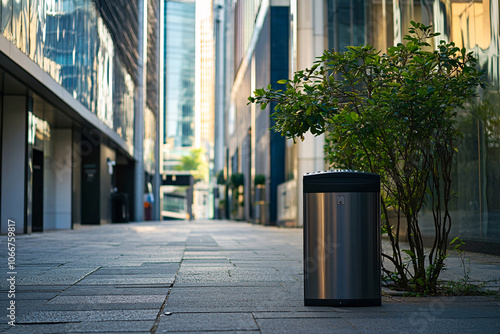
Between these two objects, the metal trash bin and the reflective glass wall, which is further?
the reflective glass wall

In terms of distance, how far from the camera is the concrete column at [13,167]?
690 inches

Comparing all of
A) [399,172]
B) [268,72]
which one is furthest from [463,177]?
[268,72]

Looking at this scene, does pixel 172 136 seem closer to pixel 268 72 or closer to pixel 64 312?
pixel 268 72

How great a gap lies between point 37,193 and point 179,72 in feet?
363

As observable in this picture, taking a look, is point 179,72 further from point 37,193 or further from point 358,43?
point 358,43

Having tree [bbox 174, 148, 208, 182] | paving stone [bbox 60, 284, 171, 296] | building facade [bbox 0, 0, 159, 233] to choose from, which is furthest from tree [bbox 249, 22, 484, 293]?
tree [bbox 174, 148, 208, 182]

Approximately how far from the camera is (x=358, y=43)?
20.7 meters

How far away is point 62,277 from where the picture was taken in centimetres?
705

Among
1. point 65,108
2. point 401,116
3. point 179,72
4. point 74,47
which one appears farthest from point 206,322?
point 179,72

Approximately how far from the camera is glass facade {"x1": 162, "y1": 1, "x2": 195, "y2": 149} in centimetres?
12150

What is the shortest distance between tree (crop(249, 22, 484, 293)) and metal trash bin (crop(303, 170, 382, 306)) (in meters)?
0.82

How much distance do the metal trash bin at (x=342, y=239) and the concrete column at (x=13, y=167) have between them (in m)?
14.2

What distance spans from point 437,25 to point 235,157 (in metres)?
48.6

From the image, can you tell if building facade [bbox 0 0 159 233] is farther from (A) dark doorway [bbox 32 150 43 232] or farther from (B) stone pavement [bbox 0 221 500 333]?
(B) stone pavement [bbox 0 221 500 333]
